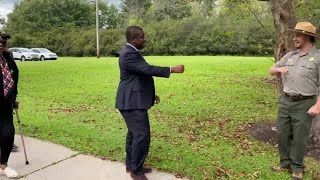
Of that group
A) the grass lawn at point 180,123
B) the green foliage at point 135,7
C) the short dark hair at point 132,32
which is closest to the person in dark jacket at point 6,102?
the grass lawn at point 180,123

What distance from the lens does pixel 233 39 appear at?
4266 cm

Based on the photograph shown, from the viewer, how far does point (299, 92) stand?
467 centimetres

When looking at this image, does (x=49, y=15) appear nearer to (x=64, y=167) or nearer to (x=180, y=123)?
(x=180, y=123)

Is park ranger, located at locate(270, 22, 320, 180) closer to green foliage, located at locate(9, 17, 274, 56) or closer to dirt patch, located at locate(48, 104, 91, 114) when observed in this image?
dirt patch, located at locate(48, 104, 91, 114)

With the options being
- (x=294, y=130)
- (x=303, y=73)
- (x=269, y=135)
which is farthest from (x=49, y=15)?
(x=303, y=73)

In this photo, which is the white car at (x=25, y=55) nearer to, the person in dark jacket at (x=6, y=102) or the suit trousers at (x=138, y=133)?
the person in dark jacket at (x=6, y=102)

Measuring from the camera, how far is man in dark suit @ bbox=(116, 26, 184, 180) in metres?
4.48

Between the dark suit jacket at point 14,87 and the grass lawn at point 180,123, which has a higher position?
the dark suit jacket at point 14,87

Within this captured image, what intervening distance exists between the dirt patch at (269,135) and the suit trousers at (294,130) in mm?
1022

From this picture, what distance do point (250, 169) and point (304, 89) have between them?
1254 mm

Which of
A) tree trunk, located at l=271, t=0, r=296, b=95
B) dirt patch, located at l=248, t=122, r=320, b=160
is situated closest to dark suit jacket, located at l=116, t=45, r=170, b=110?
tree trunk, located at l=271, t=0, r=296, b=95

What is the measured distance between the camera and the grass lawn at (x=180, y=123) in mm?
5482

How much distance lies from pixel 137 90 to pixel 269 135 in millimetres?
3293

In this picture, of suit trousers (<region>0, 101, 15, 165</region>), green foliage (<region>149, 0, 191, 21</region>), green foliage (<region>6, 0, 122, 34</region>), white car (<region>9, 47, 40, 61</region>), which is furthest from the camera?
green foliage (<region>149, 0, 191, 21</region>)
